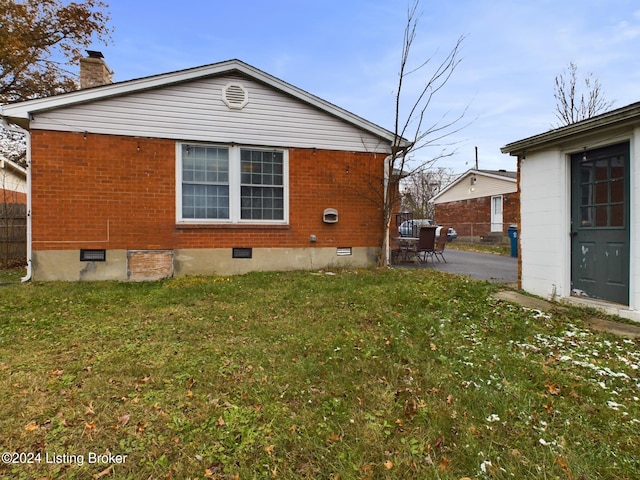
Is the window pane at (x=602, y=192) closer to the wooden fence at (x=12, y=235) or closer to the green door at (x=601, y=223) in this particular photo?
the green door at (x=601, y=223)

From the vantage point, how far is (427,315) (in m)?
5.06

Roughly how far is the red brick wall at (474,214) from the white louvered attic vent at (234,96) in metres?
17.8

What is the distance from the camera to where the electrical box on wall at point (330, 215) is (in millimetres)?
8977

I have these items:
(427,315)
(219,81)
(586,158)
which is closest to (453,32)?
(586,158)

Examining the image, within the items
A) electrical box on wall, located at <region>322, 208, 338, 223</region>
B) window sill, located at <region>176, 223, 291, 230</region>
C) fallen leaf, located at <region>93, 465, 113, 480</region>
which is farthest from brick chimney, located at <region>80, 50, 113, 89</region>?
fallen leaf, located at <region>93, 465, 113, 480</region>

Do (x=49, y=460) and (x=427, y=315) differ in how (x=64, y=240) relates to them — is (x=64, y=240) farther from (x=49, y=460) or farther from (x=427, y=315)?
(x=427, y=315)

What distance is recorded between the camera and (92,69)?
362 inches

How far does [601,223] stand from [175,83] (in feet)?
29.1

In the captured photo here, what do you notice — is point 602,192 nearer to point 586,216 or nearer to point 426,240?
point 586,216

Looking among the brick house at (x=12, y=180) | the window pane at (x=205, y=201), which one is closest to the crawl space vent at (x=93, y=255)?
the window pane at (x=205, y=201)

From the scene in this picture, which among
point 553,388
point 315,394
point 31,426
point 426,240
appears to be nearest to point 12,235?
point 31,426

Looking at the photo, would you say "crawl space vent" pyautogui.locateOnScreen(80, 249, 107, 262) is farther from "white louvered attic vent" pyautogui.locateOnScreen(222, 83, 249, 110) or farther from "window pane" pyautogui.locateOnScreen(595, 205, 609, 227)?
"window pane" pyautogui.locateOnScreen(595, 205, 609, 227)

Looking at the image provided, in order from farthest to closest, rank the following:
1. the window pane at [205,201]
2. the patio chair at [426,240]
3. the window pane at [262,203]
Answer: the patio chair at [426,240], the window pane at [262,203], the window pane at [205,201]

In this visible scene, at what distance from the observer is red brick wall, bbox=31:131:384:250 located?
729 centimetres
